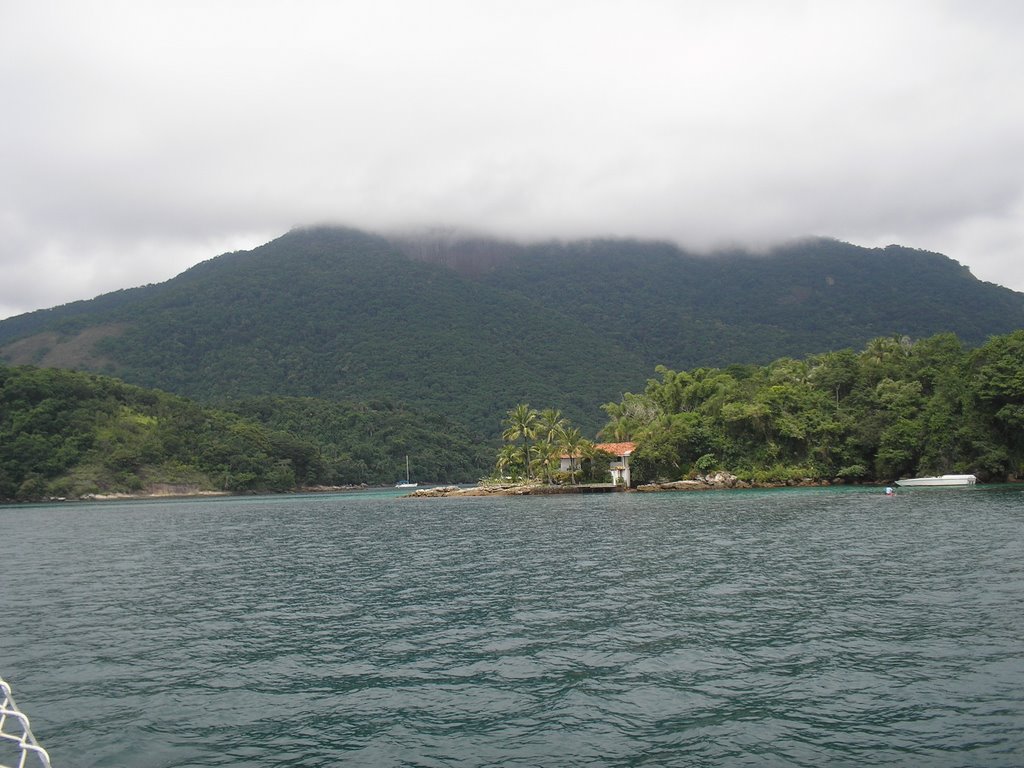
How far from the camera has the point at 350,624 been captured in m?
18.8

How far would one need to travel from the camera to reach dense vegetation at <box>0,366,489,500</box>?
119625 millimetres

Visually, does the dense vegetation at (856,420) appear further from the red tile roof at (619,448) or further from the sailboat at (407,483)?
the sailboat at (407,483)

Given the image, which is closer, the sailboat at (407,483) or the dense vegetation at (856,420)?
the dense vegetation at (856,420)

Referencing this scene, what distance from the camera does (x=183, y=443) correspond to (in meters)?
139

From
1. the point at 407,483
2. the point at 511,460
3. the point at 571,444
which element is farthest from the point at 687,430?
the point at 407,483

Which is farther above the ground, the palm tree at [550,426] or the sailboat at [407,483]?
the palm tree at [550,426]

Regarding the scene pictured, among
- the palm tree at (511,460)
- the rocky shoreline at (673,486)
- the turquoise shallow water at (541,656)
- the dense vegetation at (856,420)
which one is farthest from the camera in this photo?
the palm tree at (511,460)

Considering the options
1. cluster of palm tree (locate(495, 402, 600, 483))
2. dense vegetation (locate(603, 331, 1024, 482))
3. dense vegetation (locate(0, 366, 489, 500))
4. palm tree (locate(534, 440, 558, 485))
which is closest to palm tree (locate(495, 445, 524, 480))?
cluster of palm tree (locate(495, 402, 600, 483))

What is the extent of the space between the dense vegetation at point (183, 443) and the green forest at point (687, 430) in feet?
1.03

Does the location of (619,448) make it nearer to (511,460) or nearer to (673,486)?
(673,486)

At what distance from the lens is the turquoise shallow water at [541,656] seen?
1056 cm

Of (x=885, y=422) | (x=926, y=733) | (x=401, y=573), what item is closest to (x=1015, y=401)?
(x=885, y=422)

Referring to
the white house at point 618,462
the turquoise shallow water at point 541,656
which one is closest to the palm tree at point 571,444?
the white house at point 618,462

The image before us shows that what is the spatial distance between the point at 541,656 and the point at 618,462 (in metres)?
83.5
